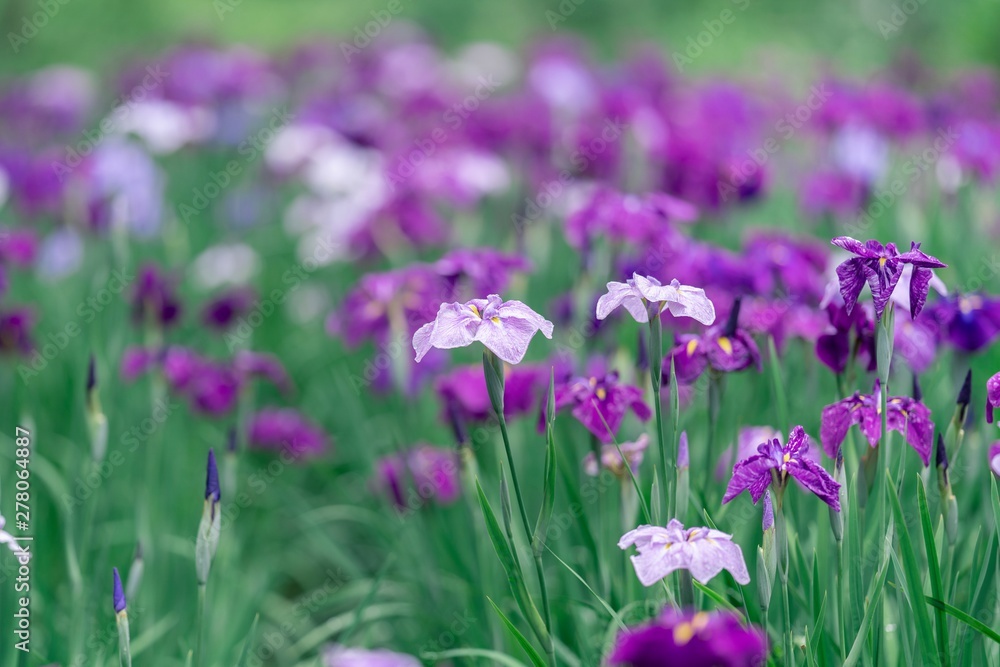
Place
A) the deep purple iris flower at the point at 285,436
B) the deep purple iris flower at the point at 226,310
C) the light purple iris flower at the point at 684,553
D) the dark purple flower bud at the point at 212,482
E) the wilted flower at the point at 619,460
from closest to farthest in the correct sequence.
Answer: the light purple iris flower at the point at 684,553 → the dark purple flower bud at the point at 212,482 → the wilted flower at the point at 619,460 → the deep purple iris flower at the point at 285,436 → the deep purple iris flower at the point at 226,310

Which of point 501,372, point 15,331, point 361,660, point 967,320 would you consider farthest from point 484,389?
point 15,331

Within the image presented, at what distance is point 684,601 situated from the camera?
1.52m

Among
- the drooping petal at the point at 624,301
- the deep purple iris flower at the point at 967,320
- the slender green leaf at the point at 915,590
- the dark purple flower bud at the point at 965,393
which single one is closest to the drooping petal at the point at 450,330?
the drooping petal at the point at 624,301

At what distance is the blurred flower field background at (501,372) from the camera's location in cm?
163

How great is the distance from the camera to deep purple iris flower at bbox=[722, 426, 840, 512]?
1.47 metres

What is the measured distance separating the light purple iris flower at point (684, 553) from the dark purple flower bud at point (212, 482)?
0.74 meters

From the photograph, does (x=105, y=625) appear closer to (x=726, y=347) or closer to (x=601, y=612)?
(x=601, y=612)

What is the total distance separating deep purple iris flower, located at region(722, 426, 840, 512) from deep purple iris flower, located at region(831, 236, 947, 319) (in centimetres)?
27

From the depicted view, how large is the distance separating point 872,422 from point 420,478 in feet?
4.49

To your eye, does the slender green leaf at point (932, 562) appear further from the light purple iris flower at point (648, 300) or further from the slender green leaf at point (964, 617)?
the light purple iris flower at point (648, 300)

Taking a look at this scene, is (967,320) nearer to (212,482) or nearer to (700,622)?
(700,622)

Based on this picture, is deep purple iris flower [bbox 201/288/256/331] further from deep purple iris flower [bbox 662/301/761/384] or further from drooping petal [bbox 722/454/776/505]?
drooping petal [bbox 722/454/776/505]

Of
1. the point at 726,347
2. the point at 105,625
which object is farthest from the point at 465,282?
the point at 105,625

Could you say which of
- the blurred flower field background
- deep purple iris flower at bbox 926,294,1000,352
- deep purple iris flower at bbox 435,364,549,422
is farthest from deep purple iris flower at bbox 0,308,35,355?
deep purple iris flower at bbox 926,294,1000,352
